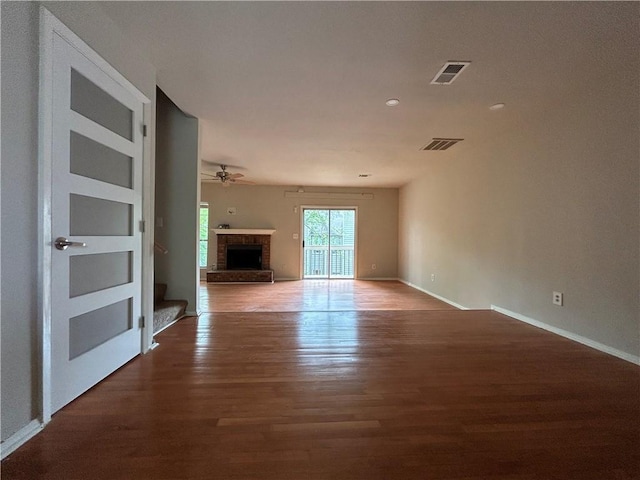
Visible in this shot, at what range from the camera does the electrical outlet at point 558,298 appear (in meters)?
2.96

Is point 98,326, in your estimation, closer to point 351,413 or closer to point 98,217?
point 98,217

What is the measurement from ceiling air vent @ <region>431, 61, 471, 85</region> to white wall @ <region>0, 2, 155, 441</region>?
2479 mm

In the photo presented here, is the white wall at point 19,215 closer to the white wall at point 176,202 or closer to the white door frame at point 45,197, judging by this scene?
the white door frame at point 45,197

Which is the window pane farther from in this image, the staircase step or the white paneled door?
the white paneled door

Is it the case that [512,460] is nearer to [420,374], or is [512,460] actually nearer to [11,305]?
[420,374]

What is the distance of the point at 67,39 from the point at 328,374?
2475mm

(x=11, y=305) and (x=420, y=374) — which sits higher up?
(x=11, y=305)

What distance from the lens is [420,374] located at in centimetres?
209

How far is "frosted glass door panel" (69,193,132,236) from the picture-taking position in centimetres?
171

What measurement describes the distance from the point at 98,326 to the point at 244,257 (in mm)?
5987

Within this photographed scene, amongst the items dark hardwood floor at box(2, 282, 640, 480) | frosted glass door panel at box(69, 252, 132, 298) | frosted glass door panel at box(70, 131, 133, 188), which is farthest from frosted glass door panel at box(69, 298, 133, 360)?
frosted glass door panel at box(70, 131, 133, 188)

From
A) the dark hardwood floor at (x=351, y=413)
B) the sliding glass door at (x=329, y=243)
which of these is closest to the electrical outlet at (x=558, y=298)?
the dark hardwood floor at (x=351, y=413)

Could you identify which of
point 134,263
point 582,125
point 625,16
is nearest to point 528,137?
point 582,125

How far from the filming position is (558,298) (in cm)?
300
